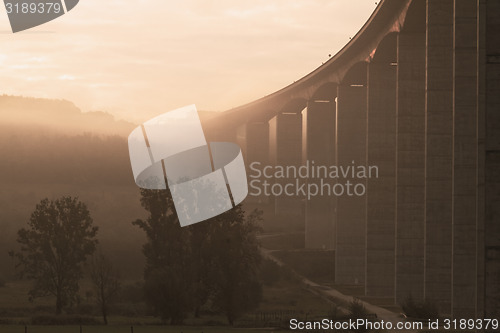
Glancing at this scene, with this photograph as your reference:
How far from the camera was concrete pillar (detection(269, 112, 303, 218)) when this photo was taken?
10756 centimetres

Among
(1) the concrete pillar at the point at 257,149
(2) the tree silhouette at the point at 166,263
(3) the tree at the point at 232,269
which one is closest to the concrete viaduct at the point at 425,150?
(3) the tree at the point at 232,269

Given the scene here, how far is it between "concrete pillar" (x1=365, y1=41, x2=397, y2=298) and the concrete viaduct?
0.07 metres

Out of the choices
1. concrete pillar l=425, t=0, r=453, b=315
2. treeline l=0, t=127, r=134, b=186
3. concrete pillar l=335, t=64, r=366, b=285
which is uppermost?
concrete pillar l=425, t=0, r=453, b=315

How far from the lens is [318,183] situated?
88.0 meters

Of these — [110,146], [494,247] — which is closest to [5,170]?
[110,146]

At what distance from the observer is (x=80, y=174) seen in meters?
127

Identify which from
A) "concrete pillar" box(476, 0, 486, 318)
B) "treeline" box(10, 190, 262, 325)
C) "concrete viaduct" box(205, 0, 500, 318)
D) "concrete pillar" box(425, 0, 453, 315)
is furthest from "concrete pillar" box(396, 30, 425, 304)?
"concrete pillar" box(476, 0, 486, 318)

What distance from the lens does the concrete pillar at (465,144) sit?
4012 cm

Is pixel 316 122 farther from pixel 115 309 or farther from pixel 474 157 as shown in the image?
pixel 474 157

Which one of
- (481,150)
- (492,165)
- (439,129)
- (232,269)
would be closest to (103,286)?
(232,269)

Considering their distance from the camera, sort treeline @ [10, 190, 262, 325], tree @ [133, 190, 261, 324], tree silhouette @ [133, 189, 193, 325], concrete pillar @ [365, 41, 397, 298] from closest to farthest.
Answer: tree silhouette @ [133, 189, 193, 325] → tree @ [133, 190, 261, 324] → treeline @ [10, 190, 262, 325] → concrete pillar @ [365, 41, 397, 298]

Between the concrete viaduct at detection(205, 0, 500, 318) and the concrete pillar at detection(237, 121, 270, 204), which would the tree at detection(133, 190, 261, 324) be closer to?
the concrete viaduct at detection(205, 0, 500, 318)

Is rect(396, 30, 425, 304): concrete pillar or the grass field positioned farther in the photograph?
rect(396, 30, 425, 304): concrete pillar

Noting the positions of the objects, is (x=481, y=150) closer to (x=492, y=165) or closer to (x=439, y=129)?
(x=492, y=165)
